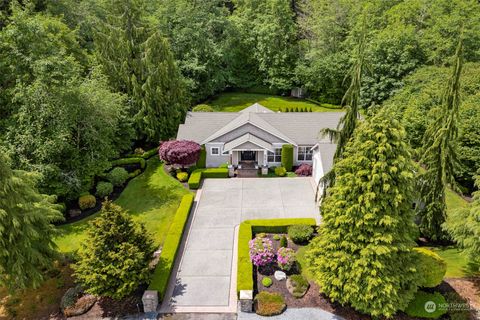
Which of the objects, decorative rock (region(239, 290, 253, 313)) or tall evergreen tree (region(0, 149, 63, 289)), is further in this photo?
decorative rock (region(239, 290, 253, 313))

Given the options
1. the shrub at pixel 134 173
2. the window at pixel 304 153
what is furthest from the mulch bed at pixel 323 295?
the shrub at pixel 134 173

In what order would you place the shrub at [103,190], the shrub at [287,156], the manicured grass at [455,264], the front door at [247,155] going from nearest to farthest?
the manicured grass at [455,264]
the shrub at [103,190]
the shrub at [287,156]
the front door at [247,155]

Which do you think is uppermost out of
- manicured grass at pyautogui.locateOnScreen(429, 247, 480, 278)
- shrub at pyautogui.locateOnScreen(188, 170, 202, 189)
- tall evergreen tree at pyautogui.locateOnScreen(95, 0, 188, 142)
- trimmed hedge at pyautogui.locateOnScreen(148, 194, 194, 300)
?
tall evergreen tree at pyautogui.locateOnScreen(95, 0, 188, 142)

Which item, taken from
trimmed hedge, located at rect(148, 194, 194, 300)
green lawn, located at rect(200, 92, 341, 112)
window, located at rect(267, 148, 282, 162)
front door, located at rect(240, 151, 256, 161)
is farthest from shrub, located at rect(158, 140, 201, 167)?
green lawn, located at rect(200, 92, 341, 112)

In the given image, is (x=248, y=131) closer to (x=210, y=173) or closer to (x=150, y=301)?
(x=210, y=173)

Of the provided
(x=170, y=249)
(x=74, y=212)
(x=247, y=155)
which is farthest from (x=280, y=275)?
(x=74, y=212)

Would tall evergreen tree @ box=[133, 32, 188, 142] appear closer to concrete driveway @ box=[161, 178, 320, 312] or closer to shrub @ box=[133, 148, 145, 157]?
shrub @ box=[133, 148, 145, 157]

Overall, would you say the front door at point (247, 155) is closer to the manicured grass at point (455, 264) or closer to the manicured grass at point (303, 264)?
the manicured grass at point (303, 264)
